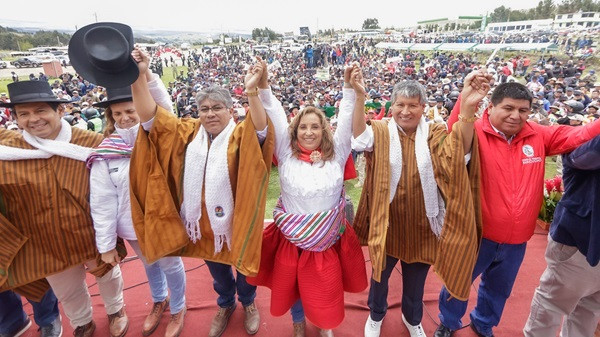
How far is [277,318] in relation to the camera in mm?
2961

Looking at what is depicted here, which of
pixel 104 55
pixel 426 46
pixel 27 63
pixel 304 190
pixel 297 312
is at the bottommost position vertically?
pixel 297 312

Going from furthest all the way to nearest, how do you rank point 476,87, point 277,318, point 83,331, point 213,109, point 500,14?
A: point 500,14 → point 277,318 → point 83,331 → point 213,109 → point 476,87

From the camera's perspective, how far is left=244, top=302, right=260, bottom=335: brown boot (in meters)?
2.77

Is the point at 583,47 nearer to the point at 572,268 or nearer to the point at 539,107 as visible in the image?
the point at 539,107

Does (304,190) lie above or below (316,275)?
above

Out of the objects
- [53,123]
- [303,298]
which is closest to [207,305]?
[303,298]

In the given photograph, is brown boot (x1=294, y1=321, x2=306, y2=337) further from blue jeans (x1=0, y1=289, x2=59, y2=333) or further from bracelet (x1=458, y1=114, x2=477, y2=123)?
blue jeans (x1=0, y1=289, x2=59, y2=333)

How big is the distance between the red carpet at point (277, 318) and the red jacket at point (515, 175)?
1.12 metres

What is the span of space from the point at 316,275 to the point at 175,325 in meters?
1.36

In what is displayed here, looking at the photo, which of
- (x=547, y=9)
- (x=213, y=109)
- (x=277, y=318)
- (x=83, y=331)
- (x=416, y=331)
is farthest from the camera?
(x=547, y=9)

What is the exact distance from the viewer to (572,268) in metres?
2.17

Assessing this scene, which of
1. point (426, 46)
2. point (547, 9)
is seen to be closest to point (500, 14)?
point (547, 9)

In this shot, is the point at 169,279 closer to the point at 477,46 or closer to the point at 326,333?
the point at 326,333

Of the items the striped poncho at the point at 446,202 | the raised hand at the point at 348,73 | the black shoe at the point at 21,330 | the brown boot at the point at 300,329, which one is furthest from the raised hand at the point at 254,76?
the black shoe at the point at 21,330
